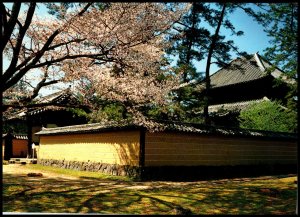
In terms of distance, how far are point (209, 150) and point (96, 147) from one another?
570 centimetres

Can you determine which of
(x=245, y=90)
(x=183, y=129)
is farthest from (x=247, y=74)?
(x=183, y=129)

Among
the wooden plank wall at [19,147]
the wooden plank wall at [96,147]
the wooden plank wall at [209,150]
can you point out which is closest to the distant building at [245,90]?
the wooden plank wall at [209,150]

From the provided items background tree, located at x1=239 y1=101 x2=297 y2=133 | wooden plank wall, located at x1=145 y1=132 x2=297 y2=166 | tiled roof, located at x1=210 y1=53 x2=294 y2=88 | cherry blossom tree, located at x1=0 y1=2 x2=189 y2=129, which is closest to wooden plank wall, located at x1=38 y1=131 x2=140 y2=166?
wooden plank wall, located at x1=145 y1=132 x2=297 y2=166

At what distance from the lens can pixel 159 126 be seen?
13109 mm

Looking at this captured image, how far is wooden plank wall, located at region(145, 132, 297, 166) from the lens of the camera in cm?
1370

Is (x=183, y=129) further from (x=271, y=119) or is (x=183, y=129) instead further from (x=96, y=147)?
(x=271, y=119)

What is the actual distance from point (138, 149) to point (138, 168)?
79 cm

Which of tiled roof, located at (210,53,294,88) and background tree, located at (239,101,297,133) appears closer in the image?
background tree, located at (239,101,297,133)

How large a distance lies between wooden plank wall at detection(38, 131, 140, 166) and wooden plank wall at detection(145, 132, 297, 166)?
85 centimetres

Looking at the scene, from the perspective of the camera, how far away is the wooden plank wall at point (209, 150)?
44.9ft

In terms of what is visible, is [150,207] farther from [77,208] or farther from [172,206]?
Result: [77,208]

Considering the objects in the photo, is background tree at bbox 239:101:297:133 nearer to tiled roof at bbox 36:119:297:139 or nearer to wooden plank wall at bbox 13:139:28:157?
tiled roof at bbox 36:119:297:139

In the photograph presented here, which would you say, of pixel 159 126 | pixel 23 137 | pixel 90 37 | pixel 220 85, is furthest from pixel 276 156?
pixel 23 137

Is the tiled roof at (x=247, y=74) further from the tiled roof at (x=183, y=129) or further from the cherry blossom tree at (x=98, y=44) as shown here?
the cherry blossom tree at (x=98, y=44)
